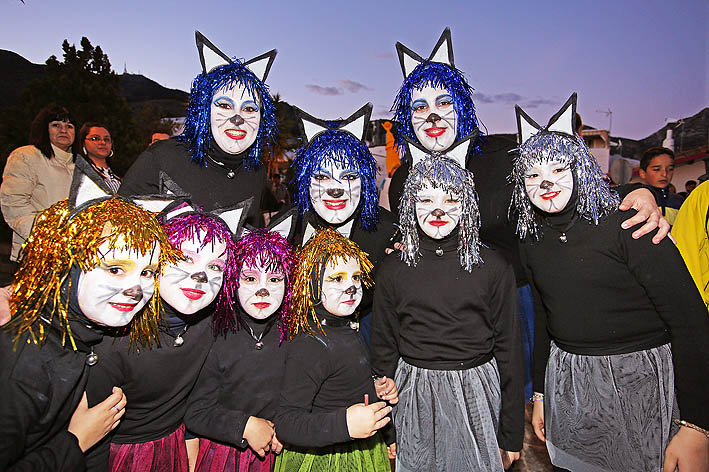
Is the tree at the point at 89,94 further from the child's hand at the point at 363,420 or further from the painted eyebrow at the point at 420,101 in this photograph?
the child's hand at the point at 363,420

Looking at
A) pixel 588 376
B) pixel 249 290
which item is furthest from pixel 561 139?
pixel 249 290

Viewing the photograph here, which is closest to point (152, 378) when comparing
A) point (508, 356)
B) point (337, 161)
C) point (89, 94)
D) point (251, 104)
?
point (337, 161)

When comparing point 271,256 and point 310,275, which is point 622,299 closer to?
point 310,275

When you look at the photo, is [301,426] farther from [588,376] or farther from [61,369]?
[588,376]

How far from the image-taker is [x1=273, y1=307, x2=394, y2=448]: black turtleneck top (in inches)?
75.4

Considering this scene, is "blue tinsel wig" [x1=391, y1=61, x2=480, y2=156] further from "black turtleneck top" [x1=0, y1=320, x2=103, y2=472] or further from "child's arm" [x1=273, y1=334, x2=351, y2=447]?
"black turtleneck top" [x1=0, y1=320, x2=103, y2=472]

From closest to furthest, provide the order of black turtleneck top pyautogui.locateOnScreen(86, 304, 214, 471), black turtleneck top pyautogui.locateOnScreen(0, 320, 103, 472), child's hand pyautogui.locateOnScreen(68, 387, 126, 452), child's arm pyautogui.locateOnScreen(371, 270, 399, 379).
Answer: black turtleneck top pyautogui.locateOnScreen(0, 320, 103, 472) → child's hand pyautogui.locateOnScreen(68, 387, 126, 452) → black turtleneck top pyautogui.locateOnScreen(86, 304, 214, 471) → child's arm pyautogui.locateOnScreen(371, 270, 399, 379)

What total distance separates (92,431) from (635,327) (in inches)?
84.6

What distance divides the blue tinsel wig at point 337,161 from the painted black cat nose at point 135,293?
99 cm

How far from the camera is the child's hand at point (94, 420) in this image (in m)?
1.69

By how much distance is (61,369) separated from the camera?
157 cm

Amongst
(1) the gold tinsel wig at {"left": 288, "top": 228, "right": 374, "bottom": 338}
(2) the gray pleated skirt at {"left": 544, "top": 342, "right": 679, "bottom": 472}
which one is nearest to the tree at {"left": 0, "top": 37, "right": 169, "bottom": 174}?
(1) the gold tinsel wig at {"left": 288, "top": 228, "right": 374, "bottom": 338}

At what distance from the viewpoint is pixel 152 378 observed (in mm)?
1878

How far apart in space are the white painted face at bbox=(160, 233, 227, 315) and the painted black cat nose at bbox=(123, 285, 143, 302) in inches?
7.0
